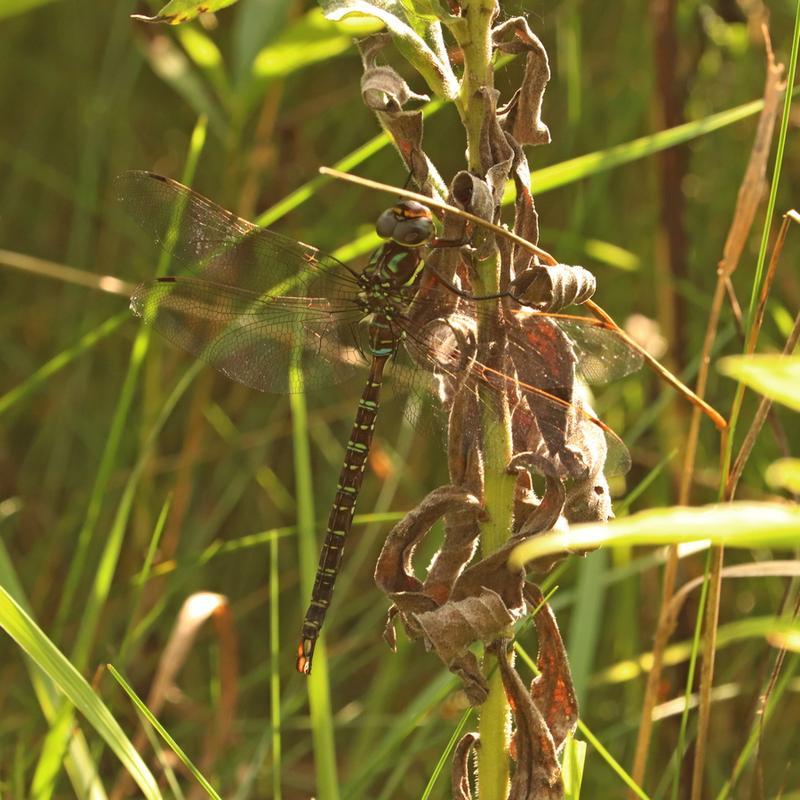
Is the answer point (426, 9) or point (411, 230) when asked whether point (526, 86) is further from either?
point (411, 230)

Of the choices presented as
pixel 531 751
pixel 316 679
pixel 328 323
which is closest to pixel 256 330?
pixel 328 323

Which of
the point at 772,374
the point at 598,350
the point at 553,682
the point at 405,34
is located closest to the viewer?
the point at 772,374

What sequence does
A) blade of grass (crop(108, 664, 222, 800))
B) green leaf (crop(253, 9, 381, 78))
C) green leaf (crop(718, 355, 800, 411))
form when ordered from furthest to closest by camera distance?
green leaf (crop(253, 9, 381, 78)) < blade of grass (crop(108, 664, 222, 800)) < green leaf (crop(718, 355, 800, 411))

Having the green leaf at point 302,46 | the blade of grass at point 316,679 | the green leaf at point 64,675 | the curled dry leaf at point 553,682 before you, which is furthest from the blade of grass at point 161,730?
the green leaf at point 302,46

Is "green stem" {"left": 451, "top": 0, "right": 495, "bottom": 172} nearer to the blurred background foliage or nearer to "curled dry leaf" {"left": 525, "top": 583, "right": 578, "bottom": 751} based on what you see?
"curled dry leaf" {"left": 525, "top": 583, "right": 578, "bottom": 751}

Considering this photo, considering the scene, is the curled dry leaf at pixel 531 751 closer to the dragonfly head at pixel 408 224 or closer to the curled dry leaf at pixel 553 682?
the curled dry leaf at pixel 553 682

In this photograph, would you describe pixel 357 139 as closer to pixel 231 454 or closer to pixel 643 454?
pixel 231 454

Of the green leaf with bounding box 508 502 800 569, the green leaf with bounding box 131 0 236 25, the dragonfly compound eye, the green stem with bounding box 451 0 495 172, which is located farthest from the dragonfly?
the green leaf with bounding box 508 502 800 569

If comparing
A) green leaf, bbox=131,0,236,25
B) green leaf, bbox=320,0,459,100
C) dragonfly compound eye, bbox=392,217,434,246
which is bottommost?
dragonfly compound eye, bbox=392,217,434,246
